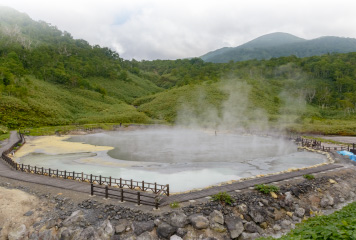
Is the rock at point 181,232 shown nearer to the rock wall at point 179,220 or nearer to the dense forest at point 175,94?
the rock wall at point 179,220

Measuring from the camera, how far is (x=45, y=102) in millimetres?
79375

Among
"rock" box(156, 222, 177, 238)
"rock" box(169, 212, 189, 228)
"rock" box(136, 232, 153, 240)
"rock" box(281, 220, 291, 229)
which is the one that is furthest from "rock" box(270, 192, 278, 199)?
"rock" box(136, 232, 153, 240)

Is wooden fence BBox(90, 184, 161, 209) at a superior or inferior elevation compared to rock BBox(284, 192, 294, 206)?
superior

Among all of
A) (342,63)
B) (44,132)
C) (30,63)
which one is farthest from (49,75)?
(342,63)

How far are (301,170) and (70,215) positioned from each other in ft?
→ 70.3

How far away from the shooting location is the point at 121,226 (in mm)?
14242

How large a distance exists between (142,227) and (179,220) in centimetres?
219

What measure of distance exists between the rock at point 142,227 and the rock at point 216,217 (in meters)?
3.62

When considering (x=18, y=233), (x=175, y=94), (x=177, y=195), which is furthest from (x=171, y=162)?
(x=175, y=94)

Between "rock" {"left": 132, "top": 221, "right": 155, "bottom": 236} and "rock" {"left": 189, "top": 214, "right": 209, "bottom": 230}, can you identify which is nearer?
"rock" {"left": 132, "top": 221, "right": 155, "bottom": 236}

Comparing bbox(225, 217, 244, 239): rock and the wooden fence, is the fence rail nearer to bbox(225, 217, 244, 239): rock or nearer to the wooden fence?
the wooden fence

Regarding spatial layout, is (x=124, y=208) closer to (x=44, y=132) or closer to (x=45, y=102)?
(x=44, y=132)

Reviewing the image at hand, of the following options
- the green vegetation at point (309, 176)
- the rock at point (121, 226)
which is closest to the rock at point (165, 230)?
the rock at point (121, 226)

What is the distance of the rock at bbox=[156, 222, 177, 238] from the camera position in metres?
A: 13.9
